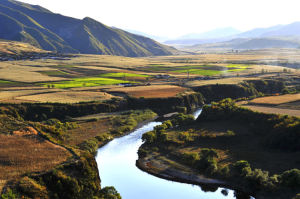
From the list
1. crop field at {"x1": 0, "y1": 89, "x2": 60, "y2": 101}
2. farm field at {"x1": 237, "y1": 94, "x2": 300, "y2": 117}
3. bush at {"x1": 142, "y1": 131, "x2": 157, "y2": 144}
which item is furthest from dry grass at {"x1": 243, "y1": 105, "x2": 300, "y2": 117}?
crop field at {"x1": 0, "y1": 89, "x2": 60, "y2": 101}

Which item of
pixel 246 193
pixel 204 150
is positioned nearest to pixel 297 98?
pixel 204 150

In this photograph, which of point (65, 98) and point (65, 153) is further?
point (65, 98)

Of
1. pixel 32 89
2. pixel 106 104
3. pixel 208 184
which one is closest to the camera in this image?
pixel 208 184

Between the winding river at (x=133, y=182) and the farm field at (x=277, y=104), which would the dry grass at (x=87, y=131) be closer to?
the winding river at (x=133, y=182)

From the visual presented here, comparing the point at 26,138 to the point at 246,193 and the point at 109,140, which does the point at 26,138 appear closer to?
the point at 109,140

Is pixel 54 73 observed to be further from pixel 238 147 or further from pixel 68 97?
pixel 238 147

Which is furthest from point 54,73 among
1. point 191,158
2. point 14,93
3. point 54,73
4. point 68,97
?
point 191,158
